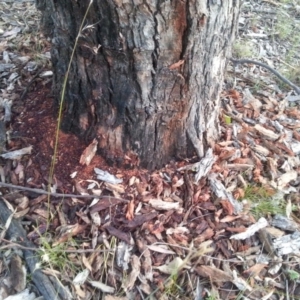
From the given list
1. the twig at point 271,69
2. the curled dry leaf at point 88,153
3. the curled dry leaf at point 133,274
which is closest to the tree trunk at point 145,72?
the curled dry leaf at point 88,153

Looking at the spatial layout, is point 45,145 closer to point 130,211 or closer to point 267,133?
point 130,211

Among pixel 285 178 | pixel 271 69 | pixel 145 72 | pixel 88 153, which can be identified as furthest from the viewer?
pixel 271 69

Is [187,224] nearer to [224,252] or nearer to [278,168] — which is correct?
[224,252]

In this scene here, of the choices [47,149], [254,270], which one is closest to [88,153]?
[47,149]

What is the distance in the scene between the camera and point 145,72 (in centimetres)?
149

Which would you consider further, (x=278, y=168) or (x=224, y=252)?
(x=278, y=168)

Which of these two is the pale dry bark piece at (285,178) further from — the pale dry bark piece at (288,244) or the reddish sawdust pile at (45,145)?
the reddish sawdust pile at (45,145)

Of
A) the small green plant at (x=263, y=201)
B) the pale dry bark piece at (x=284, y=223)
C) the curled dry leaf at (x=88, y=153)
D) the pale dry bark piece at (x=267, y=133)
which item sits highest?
the curled dry leaf at (x=88, y=153)

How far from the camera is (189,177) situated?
5.73 feet

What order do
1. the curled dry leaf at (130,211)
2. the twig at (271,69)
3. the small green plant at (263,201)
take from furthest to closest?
1. the twig at (271,69)
2. the small green plant at (263,201)
3. the curled dry leaf at (130,211)

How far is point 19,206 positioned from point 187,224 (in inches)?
25.3

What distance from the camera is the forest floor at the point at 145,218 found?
61.7 inches

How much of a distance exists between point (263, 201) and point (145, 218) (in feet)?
1.62

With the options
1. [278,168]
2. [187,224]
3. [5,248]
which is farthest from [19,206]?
[278,168]
